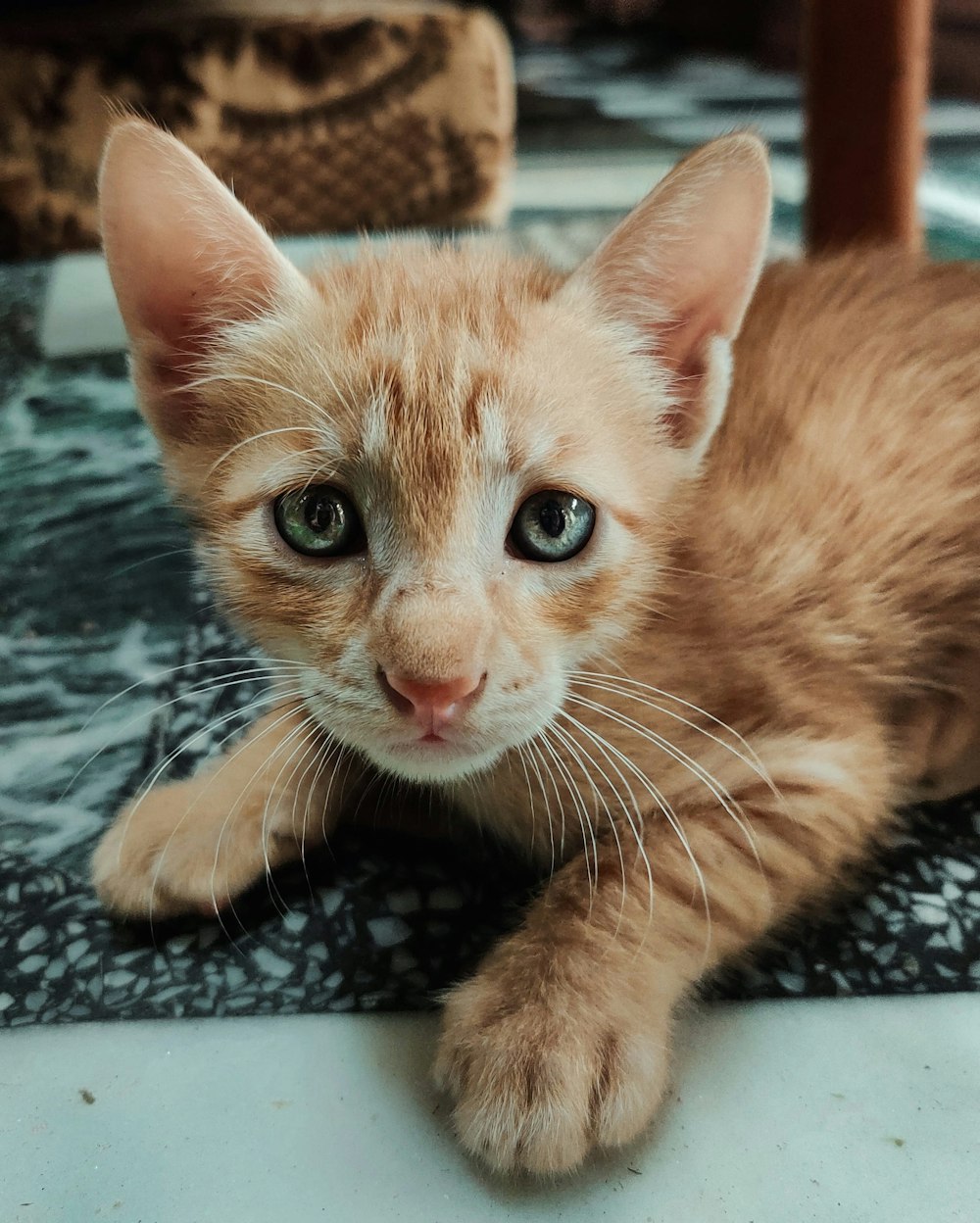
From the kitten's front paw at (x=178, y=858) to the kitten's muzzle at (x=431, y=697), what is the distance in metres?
0.27

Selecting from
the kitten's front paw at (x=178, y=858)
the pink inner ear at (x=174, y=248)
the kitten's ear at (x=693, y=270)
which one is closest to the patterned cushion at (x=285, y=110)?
the pink inner ear at (x=174, y=248)

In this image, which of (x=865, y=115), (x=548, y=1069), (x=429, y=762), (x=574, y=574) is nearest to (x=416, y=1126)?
(x=548, y=1069)

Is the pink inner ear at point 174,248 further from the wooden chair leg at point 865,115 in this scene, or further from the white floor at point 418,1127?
the wooden chair leg at point 865,115

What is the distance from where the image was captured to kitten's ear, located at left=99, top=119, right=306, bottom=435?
0.84 metres

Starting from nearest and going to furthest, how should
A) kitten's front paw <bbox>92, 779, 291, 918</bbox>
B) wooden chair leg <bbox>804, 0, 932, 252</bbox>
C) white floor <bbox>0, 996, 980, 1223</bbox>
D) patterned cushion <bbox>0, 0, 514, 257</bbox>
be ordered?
white floor <bbox>0, 996, 980, 1223</bbox>
kitten's front paw <bbox>92, 779, 291, 918</bbox>
wooden chair leg <bbox>804, 0, 932, 252</bbox>
patterned cushion <bbox>0, 0, 514, 257</bbox>

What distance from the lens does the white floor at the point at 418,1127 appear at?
68 cm

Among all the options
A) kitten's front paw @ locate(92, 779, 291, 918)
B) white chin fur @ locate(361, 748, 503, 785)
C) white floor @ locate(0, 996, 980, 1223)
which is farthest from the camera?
kitten's front paw @ locate(92, 779, 291, 918)

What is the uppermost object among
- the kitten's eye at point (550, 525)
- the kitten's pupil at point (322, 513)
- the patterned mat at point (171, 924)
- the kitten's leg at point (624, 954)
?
the kitten's pupil at point (322, 513)

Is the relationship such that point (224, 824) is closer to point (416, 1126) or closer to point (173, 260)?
point (416, 1126)

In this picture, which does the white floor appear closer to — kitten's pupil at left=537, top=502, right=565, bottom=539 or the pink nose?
the pink nose

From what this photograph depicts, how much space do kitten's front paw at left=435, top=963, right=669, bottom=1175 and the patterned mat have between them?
9 centimetres

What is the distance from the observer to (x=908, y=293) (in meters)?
1.13

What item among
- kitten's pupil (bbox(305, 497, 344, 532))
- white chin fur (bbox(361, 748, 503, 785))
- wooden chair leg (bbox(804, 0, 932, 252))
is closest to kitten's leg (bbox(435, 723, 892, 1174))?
white chin fur (bbox(361, 748, 503, 785))

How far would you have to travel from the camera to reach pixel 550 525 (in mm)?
840
